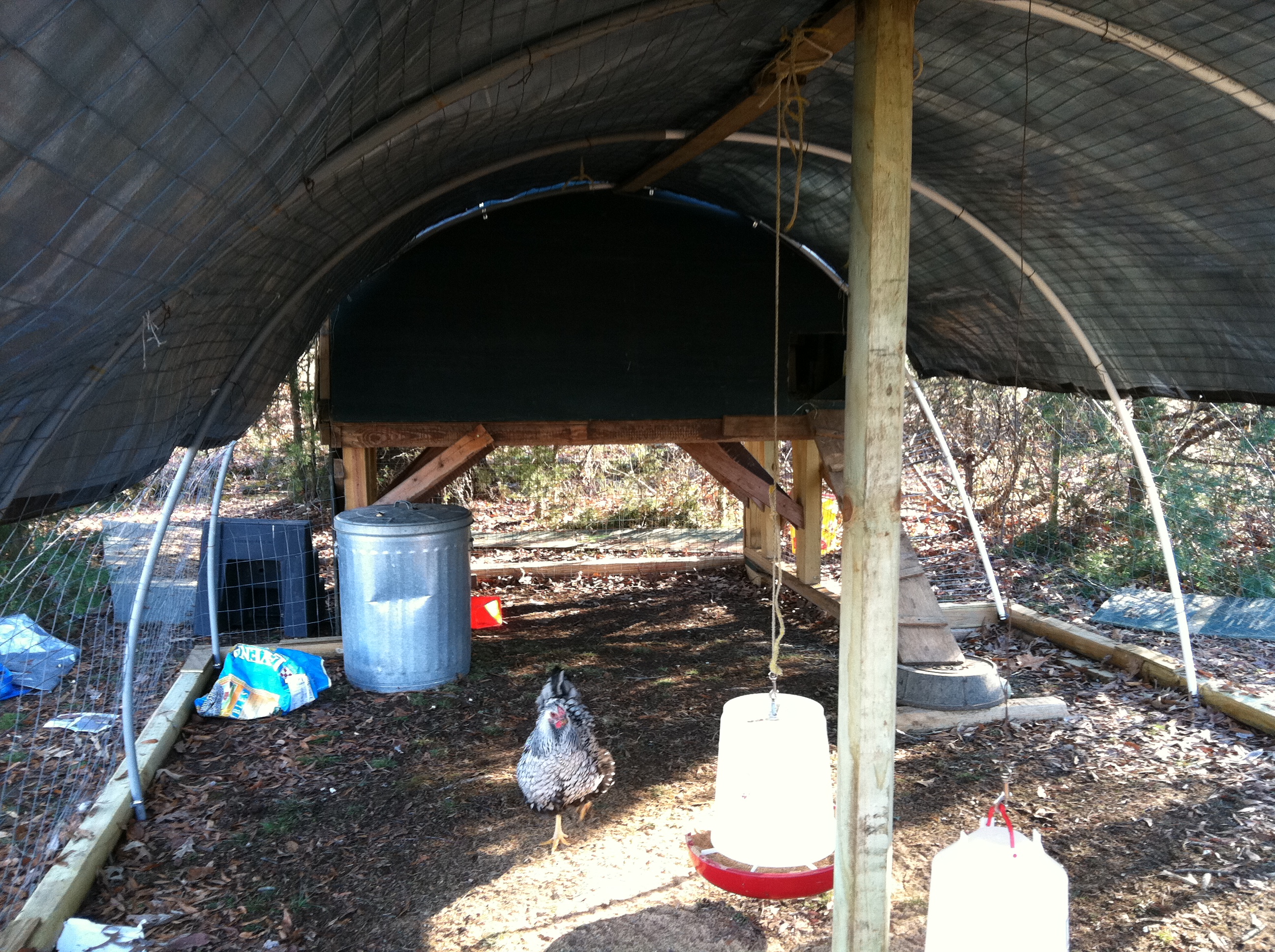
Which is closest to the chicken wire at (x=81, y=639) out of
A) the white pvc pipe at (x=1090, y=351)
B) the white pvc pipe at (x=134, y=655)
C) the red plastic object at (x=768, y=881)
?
the white pvc pipe at (x=134, y=655)

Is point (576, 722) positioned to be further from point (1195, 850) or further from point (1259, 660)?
point (1259, 660)

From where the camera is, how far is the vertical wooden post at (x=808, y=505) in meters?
6.42

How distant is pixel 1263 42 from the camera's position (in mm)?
2359

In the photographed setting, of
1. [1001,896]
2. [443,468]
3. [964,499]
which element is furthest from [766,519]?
[1001,896]

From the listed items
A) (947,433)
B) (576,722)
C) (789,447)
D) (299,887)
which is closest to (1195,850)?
(576,722)

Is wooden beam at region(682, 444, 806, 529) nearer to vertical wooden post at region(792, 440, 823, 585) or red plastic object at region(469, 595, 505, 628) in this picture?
vertical wooden post at region(792, 440, 823, 585)

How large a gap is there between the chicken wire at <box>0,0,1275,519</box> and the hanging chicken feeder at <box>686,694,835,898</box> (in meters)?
1.48

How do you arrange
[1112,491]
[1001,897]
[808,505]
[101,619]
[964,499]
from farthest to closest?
[1112,491] < [808,505] < [101,619] < [964,499] < [1001,897]

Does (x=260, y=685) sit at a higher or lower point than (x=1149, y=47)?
lower

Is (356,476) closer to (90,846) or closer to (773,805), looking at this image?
(90,846)

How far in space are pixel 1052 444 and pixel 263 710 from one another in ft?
20.9

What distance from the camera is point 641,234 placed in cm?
561

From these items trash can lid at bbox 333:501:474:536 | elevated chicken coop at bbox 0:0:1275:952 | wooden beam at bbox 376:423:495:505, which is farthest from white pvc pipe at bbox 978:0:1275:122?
wooden beam at bbox 376:423:495:505

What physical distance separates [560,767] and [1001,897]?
1.92 metres
